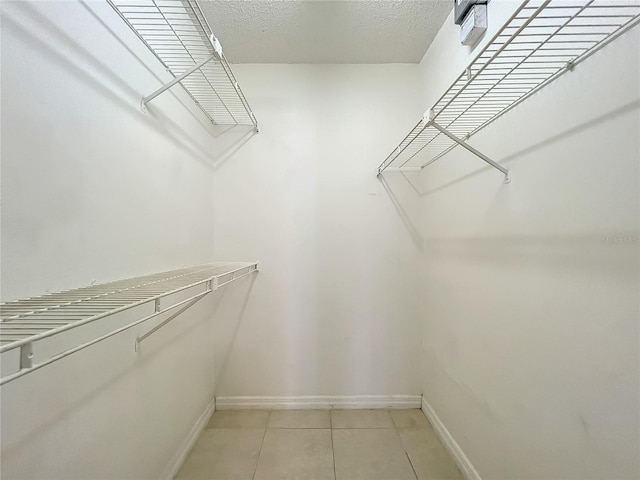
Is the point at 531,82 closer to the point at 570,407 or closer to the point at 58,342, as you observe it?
the point at 570,407

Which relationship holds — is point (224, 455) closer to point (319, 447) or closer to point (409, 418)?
point (319, 447)

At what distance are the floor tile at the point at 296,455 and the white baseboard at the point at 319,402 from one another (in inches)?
9.1

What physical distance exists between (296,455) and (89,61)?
198 cm

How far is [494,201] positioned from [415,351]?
1289 mm

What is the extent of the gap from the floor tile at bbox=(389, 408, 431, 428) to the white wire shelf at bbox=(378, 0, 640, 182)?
1.63 meters

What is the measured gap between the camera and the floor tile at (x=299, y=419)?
1860 millimetres

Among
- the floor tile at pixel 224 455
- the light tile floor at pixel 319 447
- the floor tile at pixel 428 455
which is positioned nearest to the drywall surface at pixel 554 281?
the floor tile at pixel 428 455

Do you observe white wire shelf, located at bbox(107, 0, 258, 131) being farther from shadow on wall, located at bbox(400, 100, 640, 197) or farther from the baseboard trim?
the baseboard trim

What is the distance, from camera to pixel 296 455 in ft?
5.24

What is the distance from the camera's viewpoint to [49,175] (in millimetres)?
782

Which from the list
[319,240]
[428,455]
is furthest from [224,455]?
[319,240]

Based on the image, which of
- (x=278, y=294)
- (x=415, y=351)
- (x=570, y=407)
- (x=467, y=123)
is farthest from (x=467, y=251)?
(x=278, y=294)

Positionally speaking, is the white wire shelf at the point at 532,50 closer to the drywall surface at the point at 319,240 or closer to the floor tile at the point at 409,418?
the drywall surface at the point at 319,240

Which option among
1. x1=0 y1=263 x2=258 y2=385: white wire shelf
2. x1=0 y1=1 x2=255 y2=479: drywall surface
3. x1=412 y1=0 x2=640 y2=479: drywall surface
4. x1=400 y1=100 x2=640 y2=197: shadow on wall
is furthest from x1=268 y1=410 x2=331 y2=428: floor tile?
x1=400 y1=100 x2=640 y2=197: shadow on wall
